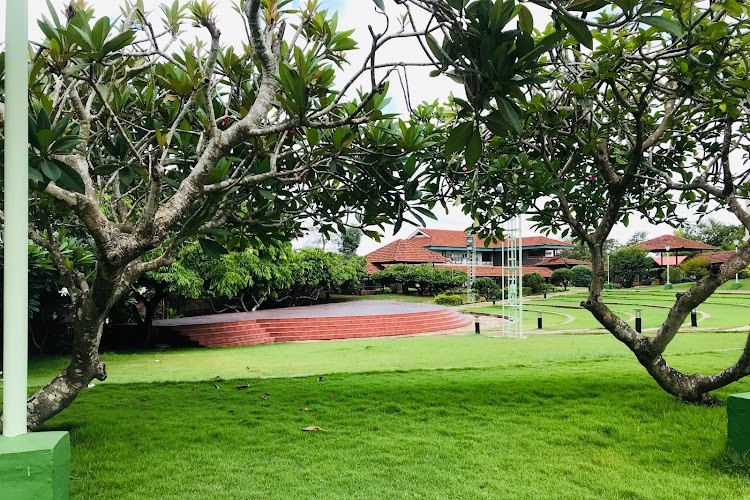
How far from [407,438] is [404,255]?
24.9 m

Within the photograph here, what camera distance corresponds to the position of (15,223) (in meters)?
1.55

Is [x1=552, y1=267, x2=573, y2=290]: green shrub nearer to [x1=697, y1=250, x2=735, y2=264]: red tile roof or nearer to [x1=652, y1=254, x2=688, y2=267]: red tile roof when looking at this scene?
[x1=652, y1=254, x2=688, y2=267]: red tile roof

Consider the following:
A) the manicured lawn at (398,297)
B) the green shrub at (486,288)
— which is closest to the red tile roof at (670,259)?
the green shrub at (486,288)

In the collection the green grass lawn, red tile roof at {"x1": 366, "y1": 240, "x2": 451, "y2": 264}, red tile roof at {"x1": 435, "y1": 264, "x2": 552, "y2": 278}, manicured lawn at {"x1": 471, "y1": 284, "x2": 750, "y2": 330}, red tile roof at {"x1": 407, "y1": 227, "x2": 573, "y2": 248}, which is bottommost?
manicured lawn at {"x1": 471, "y1": 284, "x2": 750, "y2": 330}

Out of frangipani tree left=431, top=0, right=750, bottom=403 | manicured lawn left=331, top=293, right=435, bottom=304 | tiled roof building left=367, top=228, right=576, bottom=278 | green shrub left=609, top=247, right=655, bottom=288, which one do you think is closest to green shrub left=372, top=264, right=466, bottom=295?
manicured lawn left=331, top=293, right=435, bottom=304

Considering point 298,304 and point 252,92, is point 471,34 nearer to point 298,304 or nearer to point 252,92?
point 252,92

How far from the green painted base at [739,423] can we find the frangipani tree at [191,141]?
1951mm

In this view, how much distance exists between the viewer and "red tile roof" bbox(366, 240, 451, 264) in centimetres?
2778

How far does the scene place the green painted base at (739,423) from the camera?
2.57 meters

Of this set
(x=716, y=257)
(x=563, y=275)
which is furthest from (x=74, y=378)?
(x=716, y=257)

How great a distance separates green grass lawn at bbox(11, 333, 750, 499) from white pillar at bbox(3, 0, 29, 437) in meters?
1.17

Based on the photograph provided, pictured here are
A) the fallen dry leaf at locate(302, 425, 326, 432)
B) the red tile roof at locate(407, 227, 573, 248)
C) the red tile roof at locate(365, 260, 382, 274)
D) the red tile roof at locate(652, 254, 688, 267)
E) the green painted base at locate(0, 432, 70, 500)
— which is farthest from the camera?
the red tile roof at locate(407, 227, 573, 248)

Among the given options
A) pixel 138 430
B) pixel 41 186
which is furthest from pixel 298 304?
pixel 41 186

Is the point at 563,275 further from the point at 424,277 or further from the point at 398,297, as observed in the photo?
the point at 398,297
